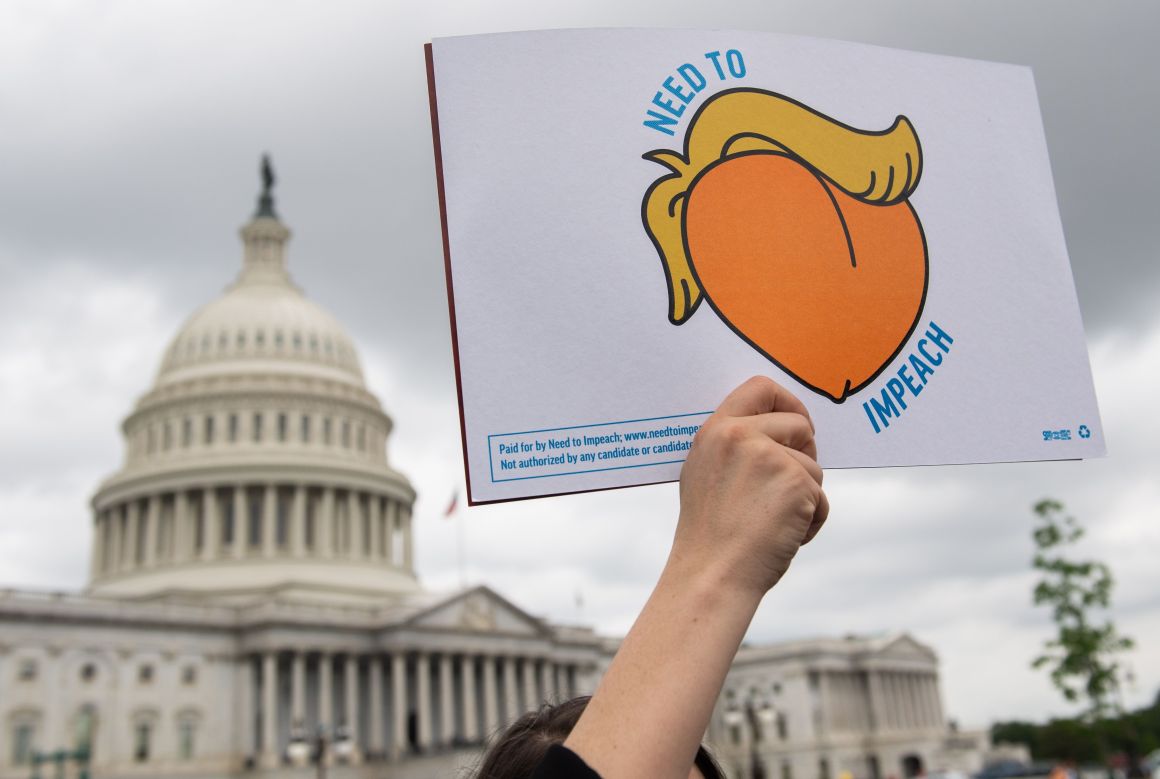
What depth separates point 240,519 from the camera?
240ft

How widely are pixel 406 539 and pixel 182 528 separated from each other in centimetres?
1717

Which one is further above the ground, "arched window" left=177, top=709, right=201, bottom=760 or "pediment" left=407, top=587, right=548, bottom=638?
"pediment" left=407, top=587, right=548, bottom=638

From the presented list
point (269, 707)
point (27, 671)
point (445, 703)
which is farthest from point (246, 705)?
point (445, 703)

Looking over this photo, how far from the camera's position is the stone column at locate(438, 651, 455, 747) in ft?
226

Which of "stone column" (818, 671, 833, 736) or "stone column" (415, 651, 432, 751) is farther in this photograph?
"stone column" (818, 671, 833, 736)

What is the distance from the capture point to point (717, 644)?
2090mm

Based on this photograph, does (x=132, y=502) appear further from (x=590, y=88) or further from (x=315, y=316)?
(x=590, y=88)

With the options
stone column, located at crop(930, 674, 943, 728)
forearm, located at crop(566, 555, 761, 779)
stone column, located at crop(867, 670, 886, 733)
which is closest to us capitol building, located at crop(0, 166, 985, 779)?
stone column, located at crop(867, 670, 886, 733)

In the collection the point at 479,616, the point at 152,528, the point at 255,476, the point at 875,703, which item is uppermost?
the point at 255,476

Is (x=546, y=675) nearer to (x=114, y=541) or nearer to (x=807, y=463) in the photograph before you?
(x=114, y=541)

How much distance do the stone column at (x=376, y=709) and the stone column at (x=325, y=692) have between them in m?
2.44

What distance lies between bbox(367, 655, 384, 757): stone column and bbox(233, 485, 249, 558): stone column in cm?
1257

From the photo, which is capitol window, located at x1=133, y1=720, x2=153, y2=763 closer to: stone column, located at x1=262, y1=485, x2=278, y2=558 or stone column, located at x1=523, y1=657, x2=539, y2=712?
stone column, located at x1=262, y1=485, x2=278, y2=558

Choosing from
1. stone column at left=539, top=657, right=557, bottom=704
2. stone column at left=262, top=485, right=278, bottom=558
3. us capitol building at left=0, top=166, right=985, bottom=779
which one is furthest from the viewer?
stone column at left=539, top=657, right=557, bottom=704
